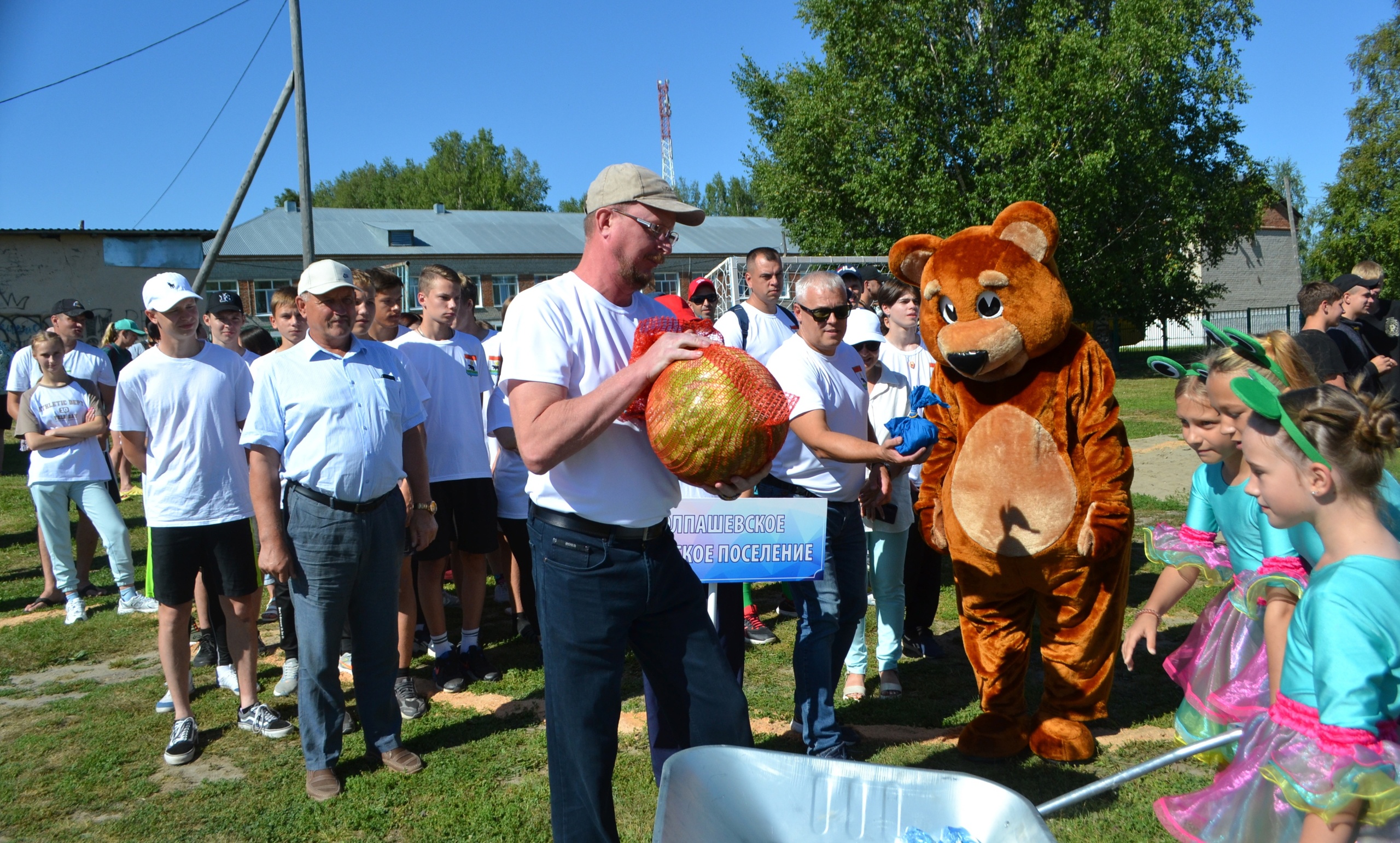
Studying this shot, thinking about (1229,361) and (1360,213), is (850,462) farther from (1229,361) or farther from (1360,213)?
(1360,213)

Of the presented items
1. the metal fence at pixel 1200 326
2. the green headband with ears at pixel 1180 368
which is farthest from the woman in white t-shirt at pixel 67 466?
the metal fence at pixel 1200 326

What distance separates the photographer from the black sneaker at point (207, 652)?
5867mm

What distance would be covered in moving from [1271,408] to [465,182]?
6572 centimetres

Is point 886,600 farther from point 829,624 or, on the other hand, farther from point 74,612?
point 74,612

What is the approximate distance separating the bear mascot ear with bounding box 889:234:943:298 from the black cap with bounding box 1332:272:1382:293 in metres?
4.32

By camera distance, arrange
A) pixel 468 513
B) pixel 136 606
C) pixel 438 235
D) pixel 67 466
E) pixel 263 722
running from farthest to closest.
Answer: pixel 438 235 → pixel 136 606 → pixel 67 466 → pixel 468 513 → pixel 263 722

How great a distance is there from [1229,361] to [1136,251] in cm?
2576

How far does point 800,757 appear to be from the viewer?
216 cm

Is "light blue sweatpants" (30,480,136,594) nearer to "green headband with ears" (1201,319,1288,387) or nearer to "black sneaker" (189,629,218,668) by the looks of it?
"black sneaker" (189,629,218,668)

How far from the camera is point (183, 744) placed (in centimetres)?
448

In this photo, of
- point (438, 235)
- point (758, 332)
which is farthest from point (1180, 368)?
point (438, 235)

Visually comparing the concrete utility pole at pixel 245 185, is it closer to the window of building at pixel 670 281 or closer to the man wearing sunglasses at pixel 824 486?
the man wearing sunglasses at pixel 824 486

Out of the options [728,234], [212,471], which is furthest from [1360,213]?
[212,471]

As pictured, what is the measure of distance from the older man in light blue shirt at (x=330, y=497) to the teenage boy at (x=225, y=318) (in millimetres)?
2249
